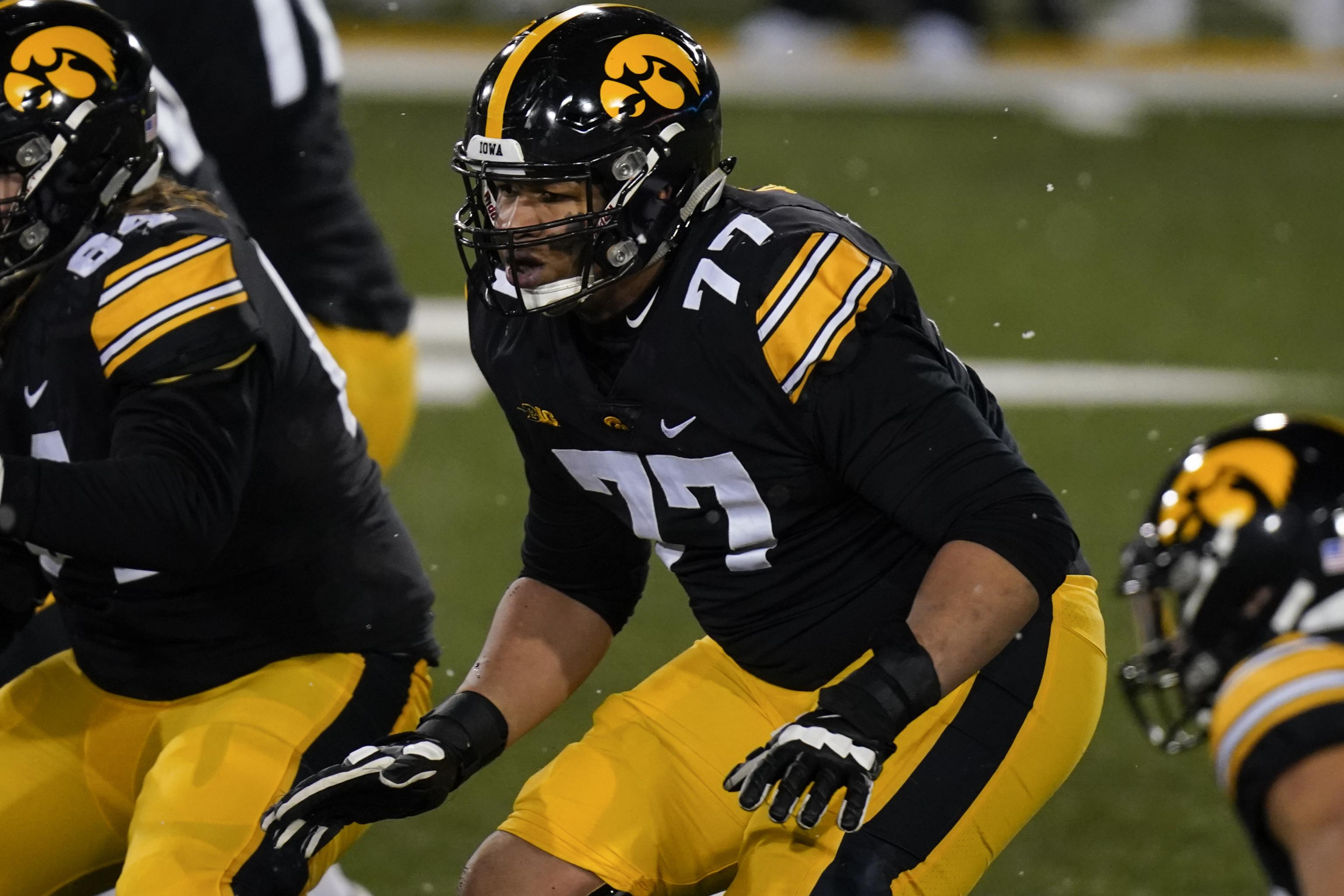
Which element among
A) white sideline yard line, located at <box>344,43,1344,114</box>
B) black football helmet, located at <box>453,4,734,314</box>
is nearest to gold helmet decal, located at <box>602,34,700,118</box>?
black football helmet, located at <box>453,4,734,314</box>

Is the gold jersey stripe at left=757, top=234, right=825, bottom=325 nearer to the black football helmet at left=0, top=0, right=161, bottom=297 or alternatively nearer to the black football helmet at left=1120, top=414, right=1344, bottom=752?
the black football helmet at left=1120, top=414, right=1344, bottom=752

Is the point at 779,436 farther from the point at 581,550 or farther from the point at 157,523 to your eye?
the point at 157,523

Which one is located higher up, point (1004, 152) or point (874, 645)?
point (874, 645)

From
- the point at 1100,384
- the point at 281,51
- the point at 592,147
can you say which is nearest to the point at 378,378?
the point at 281,51

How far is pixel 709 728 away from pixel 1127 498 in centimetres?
332

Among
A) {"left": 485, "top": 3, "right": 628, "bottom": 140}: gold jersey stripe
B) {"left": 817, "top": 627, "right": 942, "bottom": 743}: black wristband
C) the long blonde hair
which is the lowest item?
{"left": 817, "top": 627, "right": 942, "bottom": 743}: black wristband

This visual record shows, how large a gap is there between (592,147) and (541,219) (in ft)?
0.41

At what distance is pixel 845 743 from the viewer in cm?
230

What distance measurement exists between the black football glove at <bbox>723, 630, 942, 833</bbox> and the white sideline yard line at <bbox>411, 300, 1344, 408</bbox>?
4.30 meters

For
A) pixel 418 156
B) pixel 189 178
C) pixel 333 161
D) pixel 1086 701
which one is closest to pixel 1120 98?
pixel 418 156

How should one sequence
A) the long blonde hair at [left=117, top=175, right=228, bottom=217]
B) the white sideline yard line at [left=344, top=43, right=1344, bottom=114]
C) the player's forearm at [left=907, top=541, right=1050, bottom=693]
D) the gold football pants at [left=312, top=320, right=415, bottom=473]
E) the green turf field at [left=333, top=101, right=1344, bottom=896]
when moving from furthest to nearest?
the white sideline yard line at [left=344, top=43, right=1344, bottom=114]
the gold football pants at [left=312, top=320, right=415, bottom=473]
the green turf field at [left=333, top=101, right=1344, bottom=896]
the long blonde hair at [left=117, top=175, right=228, bottom=217]
the player's forearm at [left=907, top=541, right=1050, bottom=693]

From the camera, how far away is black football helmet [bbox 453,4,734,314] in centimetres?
264

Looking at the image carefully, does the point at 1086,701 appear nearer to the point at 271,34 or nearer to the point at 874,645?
the point at 874,645

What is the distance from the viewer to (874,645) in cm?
244
